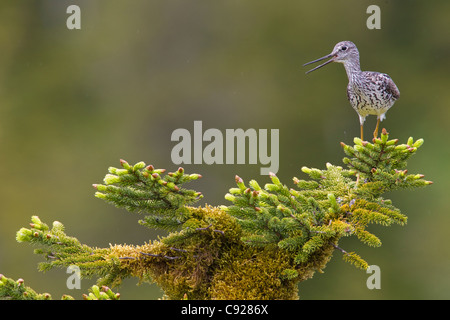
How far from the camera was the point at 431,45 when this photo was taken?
1336cm

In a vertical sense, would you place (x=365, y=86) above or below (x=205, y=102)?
below

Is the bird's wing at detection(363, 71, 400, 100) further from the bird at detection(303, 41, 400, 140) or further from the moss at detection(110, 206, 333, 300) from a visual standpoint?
the moss at detection(110, 206, 333, 300)

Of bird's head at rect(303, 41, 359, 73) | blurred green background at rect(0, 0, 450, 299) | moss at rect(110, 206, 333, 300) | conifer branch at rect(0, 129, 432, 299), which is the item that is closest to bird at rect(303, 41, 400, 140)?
bird's head at rect(303, 41, 359, 73)

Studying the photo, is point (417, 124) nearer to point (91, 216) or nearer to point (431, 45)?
point (431, 45)

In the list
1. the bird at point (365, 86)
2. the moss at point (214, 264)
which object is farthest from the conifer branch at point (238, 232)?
the bird at point (365, 86)

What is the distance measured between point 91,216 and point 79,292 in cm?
216

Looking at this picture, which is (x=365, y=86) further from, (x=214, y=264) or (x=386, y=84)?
(x=214, y=264)

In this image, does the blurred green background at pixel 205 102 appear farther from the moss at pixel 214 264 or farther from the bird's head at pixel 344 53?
the moss at pixel 214 264

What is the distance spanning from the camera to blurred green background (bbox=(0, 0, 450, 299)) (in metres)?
12.5

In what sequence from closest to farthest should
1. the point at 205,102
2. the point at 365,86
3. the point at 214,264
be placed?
1. the point at 214,264
2. the point at 365,86
3. the point at 205,102

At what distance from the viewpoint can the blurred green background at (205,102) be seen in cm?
1246

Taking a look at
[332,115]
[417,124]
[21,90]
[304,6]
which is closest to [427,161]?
[417,124]

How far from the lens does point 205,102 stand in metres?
13.7

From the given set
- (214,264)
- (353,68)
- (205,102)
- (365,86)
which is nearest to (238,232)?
(214,264)
